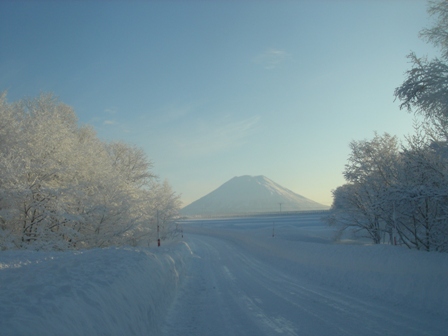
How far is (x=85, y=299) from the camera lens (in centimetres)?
486

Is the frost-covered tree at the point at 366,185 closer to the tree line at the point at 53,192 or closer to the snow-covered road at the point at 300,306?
the snow-covered road at the point at 300,306

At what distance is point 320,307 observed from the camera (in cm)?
775

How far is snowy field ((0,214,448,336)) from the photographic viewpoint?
14.8ft

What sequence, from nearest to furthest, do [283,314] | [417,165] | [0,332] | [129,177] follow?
[0,332] < [283,314] < [417,165] < [129,177]

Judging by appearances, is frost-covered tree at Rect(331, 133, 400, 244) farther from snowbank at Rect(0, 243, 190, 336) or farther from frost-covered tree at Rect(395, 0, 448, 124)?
snowbank at Rect(0, 243, 190, 336)

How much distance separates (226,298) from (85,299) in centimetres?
517

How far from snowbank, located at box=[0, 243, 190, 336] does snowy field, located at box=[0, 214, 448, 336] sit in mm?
17

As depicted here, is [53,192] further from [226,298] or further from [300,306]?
[300,306]

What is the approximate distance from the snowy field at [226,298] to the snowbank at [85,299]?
17mm

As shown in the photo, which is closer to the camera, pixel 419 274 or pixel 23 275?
pixel 23 275

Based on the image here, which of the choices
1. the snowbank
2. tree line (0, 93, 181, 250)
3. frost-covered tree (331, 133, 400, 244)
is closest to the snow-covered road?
the snowbank

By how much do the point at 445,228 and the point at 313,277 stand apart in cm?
582

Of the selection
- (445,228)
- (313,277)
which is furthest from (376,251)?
(445,228)

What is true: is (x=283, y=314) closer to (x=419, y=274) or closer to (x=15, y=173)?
(x=419, y=274)
